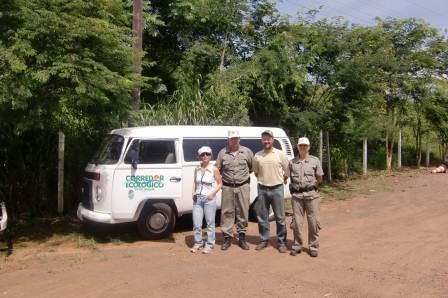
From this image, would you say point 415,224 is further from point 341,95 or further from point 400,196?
point 341,95

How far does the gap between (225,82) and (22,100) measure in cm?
620

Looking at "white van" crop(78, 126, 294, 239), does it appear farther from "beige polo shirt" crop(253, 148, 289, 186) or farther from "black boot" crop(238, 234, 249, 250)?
"beige polo shirt" crop(253, 148, 289, 186)

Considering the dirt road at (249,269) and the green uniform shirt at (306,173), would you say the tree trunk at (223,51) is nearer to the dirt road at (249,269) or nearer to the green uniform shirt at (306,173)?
the dirt road at (249,269)

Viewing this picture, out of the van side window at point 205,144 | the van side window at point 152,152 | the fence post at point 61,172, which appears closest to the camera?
the van side window at point 152,152

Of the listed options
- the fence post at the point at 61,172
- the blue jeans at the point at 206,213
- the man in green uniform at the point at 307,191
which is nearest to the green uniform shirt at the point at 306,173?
the man in green uniform at the point at 307,191

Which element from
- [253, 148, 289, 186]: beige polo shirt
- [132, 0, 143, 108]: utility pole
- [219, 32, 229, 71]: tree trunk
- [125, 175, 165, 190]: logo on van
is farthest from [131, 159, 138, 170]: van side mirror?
[219, 32, 229, 71]: tree trunk

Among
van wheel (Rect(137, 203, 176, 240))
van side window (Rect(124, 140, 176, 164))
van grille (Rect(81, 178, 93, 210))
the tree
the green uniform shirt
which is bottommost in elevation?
van wheel (Rect(137, 203, 176, 240))

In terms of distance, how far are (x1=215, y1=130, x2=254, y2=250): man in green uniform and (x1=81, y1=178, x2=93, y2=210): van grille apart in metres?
2.29

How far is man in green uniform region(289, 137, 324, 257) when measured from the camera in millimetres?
7305

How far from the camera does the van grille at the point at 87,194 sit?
8.42m

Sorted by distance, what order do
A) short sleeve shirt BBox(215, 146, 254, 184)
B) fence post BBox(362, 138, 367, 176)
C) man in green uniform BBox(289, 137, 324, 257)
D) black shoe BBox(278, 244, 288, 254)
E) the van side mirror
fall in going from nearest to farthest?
man in green uniform BBox(289, 137, 324, 257)
black shoe BBox(278, 244, 288, 254)
short sleeve shirt BBox(215, 146, 254, 184)
the van side mirror
fence post BBox(362, 138, 367, 176)

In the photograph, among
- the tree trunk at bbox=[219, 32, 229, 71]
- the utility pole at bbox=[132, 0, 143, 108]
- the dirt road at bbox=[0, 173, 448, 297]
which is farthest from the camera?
the tree trunk at bbox=[219, 32, 229, 71]

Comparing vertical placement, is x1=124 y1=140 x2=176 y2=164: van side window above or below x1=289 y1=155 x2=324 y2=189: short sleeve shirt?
above

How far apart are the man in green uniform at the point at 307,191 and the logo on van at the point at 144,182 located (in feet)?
7.64
